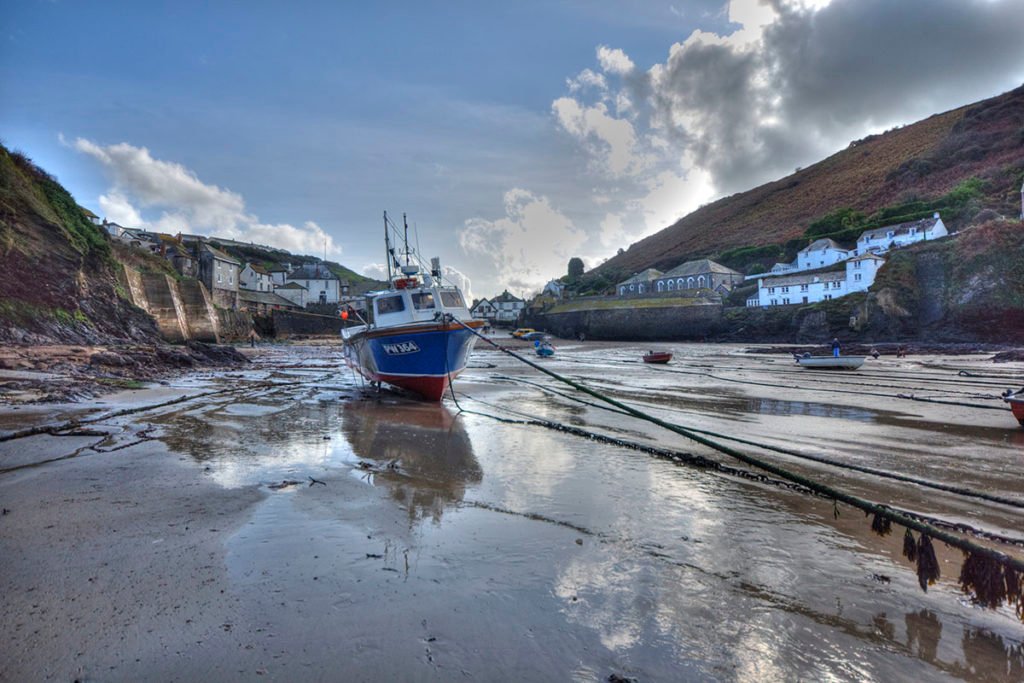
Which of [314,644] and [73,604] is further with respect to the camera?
[73,604]

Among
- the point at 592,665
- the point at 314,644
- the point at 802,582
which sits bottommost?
the point at 802,582

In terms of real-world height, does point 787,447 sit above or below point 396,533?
below

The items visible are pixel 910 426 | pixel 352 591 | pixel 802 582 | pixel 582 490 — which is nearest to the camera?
pixel 352 591

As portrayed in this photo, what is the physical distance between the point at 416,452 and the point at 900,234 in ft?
284

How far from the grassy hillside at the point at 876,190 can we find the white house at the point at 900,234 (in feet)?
12.6

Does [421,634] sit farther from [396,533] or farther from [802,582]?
[802,582]

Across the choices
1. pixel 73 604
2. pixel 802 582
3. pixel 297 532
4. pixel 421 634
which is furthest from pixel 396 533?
pixel 802 582

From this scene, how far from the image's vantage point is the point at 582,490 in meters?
5.90

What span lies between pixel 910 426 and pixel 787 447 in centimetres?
484

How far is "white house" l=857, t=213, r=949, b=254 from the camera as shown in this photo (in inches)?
2544

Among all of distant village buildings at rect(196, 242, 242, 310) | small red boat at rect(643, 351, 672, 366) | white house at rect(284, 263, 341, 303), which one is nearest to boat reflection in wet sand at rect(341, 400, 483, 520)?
small red boat at rect(643, 351, 672, 366)

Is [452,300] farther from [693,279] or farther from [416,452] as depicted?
[693,279]

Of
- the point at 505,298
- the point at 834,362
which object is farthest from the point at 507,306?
the point at 834,362

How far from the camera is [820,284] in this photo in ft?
204
